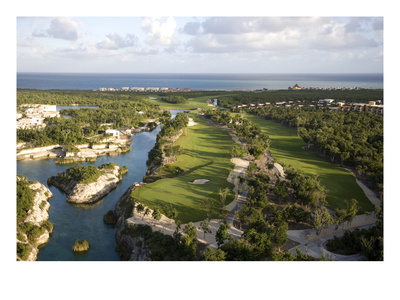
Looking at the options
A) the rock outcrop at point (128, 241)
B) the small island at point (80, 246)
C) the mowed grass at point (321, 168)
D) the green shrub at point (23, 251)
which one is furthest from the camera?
the mowed grass at point (321, 168)

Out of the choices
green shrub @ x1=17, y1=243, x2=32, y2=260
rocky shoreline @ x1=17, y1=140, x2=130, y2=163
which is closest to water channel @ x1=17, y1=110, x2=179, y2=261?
green shrub @ x1=17, y1=243, x2=32, y2=260

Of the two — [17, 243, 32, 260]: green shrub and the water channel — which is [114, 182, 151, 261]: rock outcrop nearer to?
the water channel

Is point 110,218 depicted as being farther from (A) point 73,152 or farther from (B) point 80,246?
(A) point 73,152

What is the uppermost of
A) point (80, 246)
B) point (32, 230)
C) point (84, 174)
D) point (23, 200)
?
point (84, 174)

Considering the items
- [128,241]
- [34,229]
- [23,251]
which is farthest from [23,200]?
[128,241]

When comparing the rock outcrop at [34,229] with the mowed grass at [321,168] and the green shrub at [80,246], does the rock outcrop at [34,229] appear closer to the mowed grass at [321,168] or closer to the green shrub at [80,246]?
the green shrub at [80,246]

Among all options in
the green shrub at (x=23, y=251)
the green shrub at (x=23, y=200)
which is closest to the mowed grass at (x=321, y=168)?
the green shrub at (x=23, y=251)
